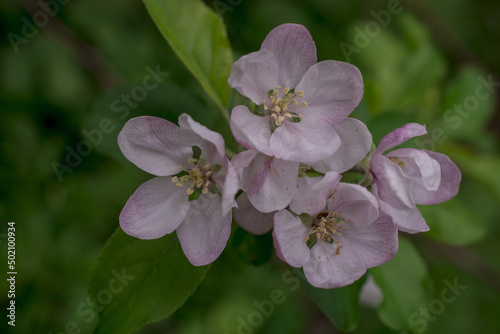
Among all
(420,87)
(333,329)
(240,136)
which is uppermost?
(240,136)

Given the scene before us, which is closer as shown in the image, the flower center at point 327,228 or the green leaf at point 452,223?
the flower center at point 327,228

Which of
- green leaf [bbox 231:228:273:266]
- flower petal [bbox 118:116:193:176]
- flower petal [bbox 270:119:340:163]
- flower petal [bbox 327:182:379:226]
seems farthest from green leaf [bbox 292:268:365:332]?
flower petal [bbox 118:116:193:176]

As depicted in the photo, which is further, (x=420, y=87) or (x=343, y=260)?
(x=420, y=87)

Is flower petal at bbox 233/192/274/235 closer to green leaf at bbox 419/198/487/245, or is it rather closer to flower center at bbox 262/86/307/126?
flower center at bbox 262/86/307/126

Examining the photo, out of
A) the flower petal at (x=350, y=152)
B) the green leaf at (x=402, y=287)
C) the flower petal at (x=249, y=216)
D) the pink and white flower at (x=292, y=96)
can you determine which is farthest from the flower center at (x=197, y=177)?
the green leaf at (x=402, y=287)

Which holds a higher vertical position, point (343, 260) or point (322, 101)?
point (322, 101)

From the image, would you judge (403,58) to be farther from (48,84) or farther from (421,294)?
(48,84)

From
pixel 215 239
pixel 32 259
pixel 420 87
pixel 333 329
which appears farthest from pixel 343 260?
pixel 333 329

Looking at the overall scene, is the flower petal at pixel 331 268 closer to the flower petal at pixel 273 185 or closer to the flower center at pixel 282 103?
the flower petal at pixel 273 185
